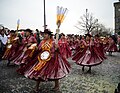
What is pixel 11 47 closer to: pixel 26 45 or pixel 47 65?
pixel 26 45

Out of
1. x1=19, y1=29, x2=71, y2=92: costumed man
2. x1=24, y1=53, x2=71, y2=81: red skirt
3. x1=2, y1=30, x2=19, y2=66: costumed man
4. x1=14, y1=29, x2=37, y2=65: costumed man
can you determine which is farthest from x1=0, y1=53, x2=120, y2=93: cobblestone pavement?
x1=2, y1=30, x2=19, y2=66: costumed man

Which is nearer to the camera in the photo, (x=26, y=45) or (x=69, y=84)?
(x=69, y=84)

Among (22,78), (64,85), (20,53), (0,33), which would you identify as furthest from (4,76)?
(0,33)

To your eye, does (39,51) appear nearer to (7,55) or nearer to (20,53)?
(20,53)

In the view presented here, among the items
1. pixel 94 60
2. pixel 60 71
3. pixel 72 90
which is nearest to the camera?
pixel 60 71

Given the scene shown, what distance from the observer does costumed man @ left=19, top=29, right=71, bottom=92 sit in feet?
18.3

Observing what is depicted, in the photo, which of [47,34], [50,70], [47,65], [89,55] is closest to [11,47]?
[89,55]

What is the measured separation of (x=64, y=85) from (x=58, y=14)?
233cm

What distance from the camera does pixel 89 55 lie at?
9203mm

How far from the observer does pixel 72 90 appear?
20.6ft

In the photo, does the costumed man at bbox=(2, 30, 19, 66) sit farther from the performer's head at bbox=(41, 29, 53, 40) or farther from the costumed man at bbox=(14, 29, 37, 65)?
the performer's head at bbox=(41, 29, 53, 40)

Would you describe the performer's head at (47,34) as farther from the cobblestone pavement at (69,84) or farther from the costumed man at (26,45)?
the costumed man at (26,45)

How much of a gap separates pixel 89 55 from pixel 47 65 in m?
3.81

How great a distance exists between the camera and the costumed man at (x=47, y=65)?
559cm
